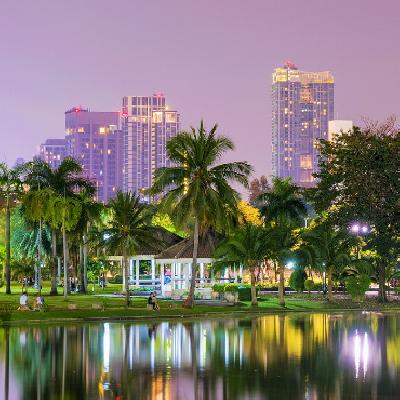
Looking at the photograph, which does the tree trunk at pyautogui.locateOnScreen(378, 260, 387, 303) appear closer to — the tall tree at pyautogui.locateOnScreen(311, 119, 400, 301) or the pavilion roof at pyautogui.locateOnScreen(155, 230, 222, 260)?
the tall tree at pyautogui.locateOnScreen(311, 119, 400, 301)

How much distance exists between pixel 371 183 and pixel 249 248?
21.3 metres

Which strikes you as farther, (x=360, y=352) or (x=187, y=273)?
(x=187, y=273)

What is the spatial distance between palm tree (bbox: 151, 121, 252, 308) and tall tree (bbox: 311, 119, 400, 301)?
959 inches

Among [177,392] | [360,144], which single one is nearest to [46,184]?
[360,144]

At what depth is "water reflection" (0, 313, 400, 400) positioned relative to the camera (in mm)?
26859

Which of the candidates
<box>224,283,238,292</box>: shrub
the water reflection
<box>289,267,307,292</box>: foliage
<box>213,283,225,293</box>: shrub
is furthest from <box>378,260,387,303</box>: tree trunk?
the water reflection

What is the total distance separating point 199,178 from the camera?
69.3 meters

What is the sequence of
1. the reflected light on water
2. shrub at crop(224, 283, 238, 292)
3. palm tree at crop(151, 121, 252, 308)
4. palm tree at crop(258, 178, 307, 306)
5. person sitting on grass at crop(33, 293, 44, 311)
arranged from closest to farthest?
the reflected light on water → person sitting on grass at crop(33, 293, 44, 311) → palm tree at crop(151, 121, 252, 308) → shrub at crop(224, 283, 238, 292) → palm tree at crop(258, 178, 307, 306)

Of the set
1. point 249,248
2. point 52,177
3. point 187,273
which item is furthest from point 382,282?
point 52,177

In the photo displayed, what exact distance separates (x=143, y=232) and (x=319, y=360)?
39.6 m

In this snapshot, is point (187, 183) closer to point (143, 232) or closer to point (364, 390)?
point (143, 232)

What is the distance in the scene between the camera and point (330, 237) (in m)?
86.1

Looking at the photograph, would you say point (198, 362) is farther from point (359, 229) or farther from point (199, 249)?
point (359, 229)

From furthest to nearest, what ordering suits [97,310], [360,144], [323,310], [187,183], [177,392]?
[360,144] < [323,310] < [187,183] < [97,310] < [177,392]
